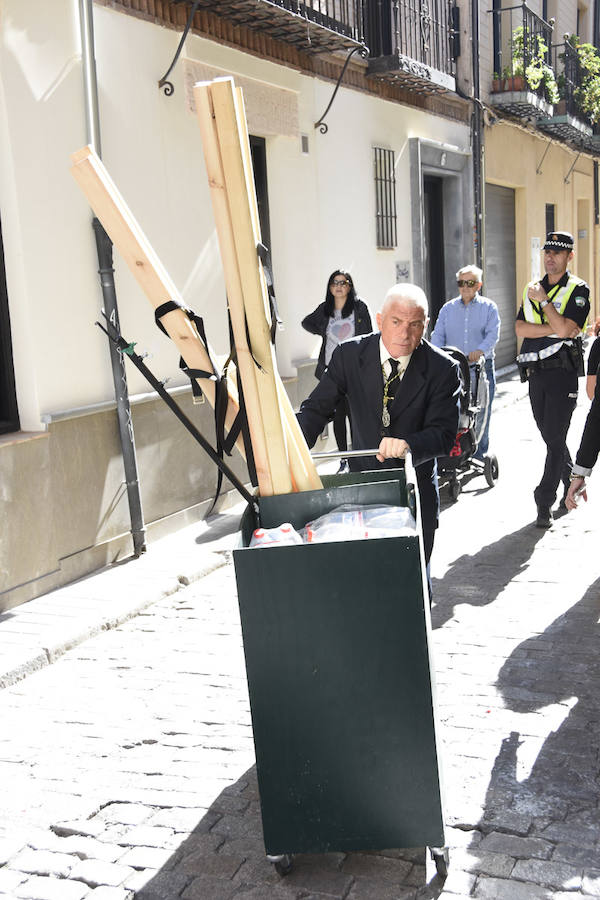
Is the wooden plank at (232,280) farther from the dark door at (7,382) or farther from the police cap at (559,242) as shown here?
the police cap at (559,242)

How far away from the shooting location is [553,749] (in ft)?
13.5

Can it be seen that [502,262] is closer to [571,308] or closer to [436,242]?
[436,242]

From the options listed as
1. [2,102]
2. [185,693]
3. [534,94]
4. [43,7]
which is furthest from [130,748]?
[534,94]

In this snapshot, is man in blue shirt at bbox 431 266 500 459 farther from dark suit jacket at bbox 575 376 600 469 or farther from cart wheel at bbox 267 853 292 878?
cart wheel at bbox 267 853 292 878

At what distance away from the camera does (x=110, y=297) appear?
24.0ft

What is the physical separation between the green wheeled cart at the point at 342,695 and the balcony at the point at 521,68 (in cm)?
1544

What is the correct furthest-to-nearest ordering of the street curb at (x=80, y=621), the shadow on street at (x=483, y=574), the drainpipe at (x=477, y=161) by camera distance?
Result: the drainpipe at (x=477, y=161), the shadow on street at (x=483, y=574), the street curb at (x=80, y=621)

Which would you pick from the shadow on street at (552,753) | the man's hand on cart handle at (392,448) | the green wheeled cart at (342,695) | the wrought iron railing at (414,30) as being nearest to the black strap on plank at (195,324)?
the green wheeled cart at (342,695)

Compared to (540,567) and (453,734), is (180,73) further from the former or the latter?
(453,734)

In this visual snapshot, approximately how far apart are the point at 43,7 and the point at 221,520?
4.19 metres

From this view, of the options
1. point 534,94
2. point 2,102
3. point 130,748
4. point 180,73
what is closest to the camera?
point 130,748

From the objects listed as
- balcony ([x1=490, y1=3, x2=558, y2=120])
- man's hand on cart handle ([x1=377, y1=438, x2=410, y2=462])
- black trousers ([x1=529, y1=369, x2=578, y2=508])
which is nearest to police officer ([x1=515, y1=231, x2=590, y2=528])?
black trousers ([x1=529, y1=369, x2=578, y2=508])

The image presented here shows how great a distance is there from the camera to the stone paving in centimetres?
Result: 334

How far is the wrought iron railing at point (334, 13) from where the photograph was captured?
9633 millimetres
